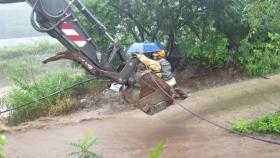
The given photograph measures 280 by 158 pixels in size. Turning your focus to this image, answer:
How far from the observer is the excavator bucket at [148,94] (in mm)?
7446

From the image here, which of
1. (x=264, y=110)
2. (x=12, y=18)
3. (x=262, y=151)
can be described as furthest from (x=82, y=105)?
(x=12, y=18)

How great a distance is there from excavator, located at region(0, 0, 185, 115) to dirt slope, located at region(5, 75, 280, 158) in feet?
2.66

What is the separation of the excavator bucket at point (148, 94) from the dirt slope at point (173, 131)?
0.73 meters

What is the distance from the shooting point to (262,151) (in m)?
7.08

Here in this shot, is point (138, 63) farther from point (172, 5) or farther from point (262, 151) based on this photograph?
point (172, 5)

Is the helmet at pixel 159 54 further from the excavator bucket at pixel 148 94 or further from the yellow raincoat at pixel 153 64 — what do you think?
the excavator bucket at pixel 148 94

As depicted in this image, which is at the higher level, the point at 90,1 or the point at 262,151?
the point at 90,1

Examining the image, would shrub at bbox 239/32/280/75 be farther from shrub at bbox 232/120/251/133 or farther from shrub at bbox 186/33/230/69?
shrub at bbox 232/120/251/133

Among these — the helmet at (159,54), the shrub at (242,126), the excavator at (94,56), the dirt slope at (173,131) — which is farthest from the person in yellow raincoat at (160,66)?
the shrub at (242,126)

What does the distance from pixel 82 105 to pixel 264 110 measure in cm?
438

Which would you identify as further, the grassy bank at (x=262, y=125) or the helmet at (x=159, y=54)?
the helmet at (x=159, y=54)

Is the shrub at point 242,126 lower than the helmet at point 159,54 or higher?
lower

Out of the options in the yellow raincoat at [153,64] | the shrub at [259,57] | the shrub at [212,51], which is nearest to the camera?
the yellow raincoat at [153,64]


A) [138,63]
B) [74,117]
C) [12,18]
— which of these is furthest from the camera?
[12,18]
